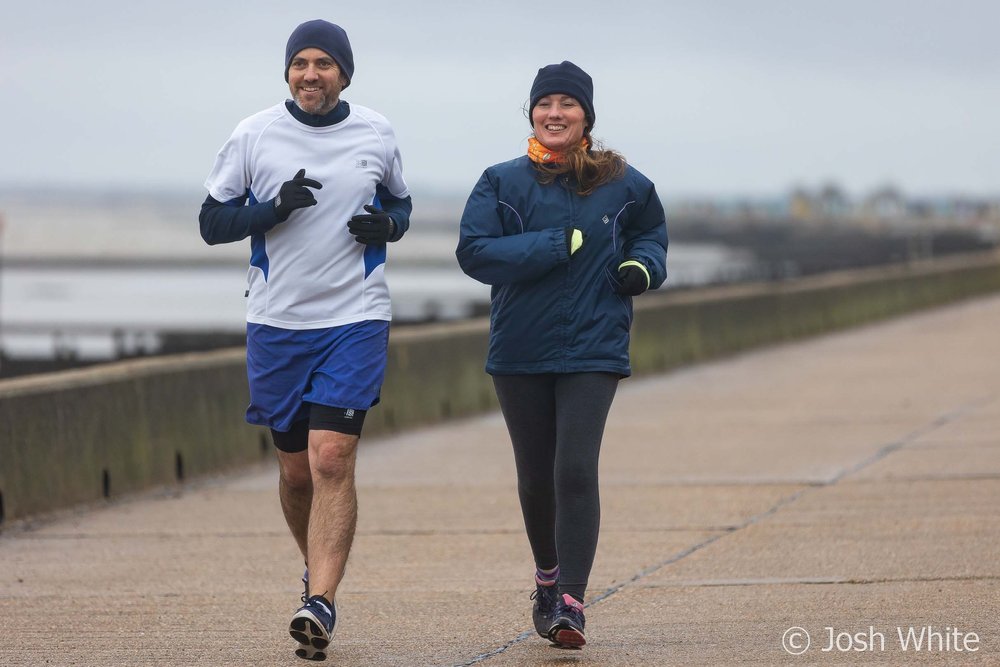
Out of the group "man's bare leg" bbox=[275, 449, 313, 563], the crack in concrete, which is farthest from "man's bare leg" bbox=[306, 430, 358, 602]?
the crack in concrete

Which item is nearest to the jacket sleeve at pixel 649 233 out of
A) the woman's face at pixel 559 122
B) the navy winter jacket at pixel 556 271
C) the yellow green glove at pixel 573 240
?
the navy winter jacket at pixel 556 271

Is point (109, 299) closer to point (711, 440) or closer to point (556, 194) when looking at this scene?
point (711, 440)

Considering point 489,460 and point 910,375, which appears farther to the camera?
point 910,375

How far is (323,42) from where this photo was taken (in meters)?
6.43

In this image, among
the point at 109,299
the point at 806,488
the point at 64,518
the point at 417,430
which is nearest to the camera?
the point at 64,518

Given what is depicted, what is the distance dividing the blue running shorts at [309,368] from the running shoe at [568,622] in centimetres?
92

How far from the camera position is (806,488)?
10.7 meters

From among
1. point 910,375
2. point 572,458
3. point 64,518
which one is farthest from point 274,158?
point 910,375

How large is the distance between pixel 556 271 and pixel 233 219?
1.09 meters

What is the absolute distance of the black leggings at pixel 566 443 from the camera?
6.26 m

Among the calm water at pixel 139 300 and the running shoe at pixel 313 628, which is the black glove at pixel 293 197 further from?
the calm water at pixel 139 300

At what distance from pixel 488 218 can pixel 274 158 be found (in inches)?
30.0

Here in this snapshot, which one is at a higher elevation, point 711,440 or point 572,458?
point 572,458

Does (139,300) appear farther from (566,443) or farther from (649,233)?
(566,443)
